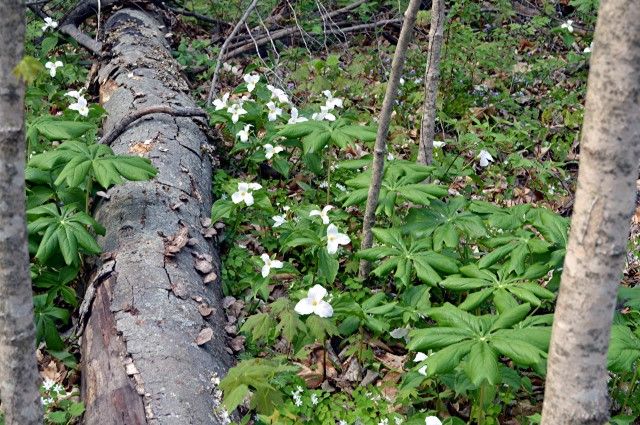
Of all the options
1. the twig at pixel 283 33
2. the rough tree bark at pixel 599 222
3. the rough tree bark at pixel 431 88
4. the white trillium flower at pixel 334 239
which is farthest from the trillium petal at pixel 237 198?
the twig at pixel 283 33

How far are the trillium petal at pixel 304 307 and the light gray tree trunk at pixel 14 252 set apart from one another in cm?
114

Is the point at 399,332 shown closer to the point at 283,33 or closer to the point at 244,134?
the point at 244,134

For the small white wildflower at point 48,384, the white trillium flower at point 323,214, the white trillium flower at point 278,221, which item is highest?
the white trillium flower at point 323,214

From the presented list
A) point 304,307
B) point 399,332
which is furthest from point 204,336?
point 399,332

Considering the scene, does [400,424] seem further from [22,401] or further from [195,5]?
[195,5]

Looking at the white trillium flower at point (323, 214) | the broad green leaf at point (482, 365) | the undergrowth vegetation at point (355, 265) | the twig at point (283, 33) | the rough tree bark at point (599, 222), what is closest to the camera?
the rough tree bark at point (599, 222)

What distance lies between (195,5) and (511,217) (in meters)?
5.02

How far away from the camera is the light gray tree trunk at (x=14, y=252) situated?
1.86 metres

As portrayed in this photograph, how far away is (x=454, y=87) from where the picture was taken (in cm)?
606

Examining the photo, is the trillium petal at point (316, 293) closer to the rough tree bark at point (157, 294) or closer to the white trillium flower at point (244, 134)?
the rough tree bark at point (157, 294)

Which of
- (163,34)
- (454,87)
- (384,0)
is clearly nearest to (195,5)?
(163,34)

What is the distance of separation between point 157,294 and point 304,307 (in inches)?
27.9

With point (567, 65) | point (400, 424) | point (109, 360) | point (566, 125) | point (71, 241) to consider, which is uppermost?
point (567, 65)

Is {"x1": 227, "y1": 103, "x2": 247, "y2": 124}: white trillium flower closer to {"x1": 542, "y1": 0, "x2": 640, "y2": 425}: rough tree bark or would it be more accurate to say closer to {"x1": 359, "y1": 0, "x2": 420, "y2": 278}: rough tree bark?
{"x1": 359, "y1": 0, "x2": 420, "y2": 278}: rough tree bark
